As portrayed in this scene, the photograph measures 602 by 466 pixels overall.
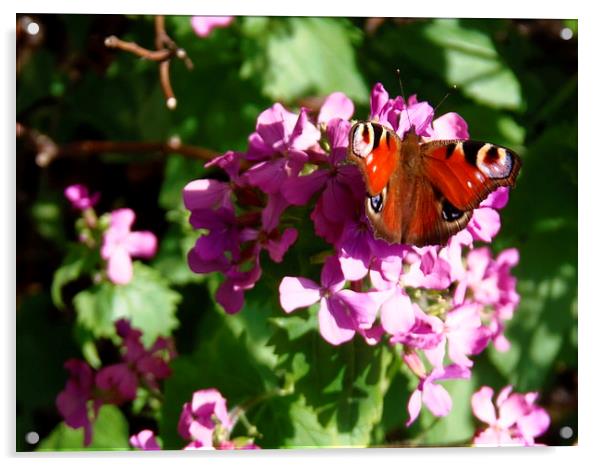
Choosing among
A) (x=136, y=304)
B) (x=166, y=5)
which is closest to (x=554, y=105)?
(x=166, y=5)

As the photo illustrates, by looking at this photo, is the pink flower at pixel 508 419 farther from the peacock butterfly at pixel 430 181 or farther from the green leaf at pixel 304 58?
the green leaf at pixel 304 58

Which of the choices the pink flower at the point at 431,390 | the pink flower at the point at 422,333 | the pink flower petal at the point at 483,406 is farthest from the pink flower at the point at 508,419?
the pink flower at the point at 422,333

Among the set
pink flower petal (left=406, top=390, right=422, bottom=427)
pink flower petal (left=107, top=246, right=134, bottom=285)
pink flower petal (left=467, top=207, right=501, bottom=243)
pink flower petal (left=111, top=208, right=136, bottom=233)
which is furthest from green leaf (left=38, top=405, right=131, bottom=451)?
pink flower petal (left=467, top=207, right=501, bottom=243)

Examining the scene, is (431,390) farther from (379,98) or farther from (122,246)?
(122,246)

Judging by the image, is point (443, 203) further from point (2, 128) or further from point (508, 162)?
point (2, 128)

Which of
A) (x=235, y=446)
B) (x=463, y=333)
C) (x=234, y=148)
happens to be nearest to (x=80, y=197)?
(x=234, y=148)

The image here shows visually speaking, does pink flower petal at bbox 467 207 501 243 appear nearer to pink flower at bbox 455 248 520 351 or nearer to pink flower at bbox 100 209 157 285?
pink flower at bbox 455 248 520 351
